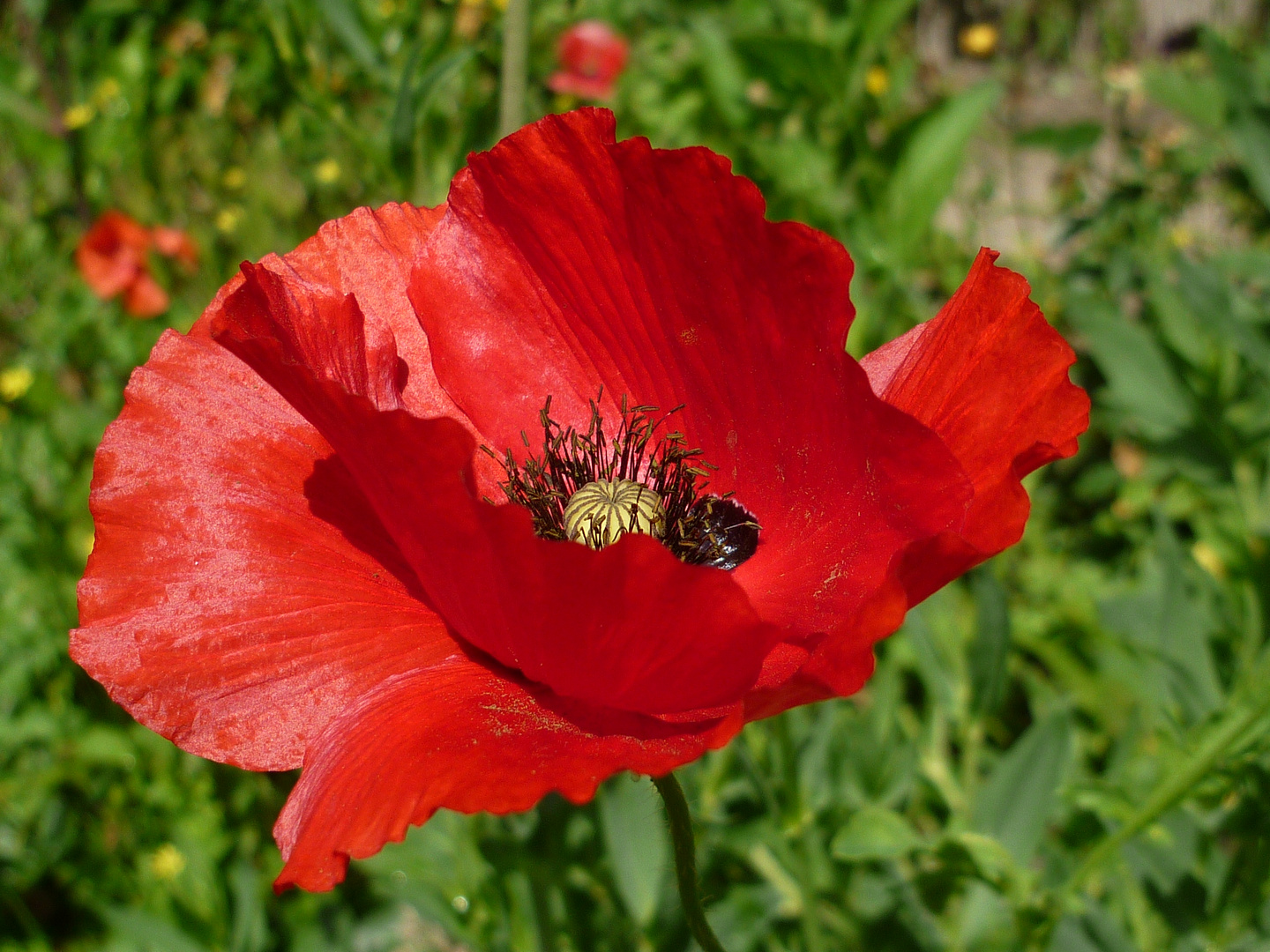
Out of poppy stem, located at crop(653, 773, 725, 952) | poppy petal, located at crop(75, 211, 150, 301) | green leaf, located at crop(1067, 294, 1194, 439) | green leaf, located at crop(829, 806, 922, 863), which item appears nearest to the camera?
poppy stem, located at crop(653, 773, 725, 952)

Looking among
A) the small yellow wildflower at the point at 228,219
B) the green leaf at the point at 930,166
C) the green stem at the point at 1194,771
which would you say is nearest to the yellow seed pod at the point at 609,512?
the green stem at the point at 1194,771

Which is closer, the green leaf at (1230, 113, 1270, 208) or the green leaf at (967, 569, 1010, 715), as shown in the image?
the green leaf at (967, 569, 1010, 715)

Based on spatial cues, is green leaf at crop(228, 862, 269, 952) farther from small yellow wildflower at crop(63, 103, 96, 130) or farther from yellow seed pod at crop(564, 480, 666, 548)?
small yellow wildflower at crop(63, 103, 96, 130)

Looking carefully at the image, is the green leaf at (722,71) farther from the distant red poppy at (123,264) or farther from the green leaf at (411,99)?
the distant red poppy at (123,264)

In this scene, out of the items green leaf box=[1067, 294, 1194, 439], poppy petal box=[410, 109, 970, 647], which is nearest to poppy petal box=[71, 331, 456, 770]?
poppy petal box=[410, 109, 970, 647]

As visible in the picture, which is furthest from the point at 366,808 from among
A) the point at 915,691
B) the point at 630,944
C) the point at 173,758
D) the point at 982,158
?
the point at 982,158

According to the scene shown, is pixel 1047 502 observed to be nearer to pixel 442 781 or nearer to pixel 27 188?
pixel 442 781

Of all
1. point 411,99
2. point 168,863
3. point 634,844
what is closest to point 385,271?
point 411,99
